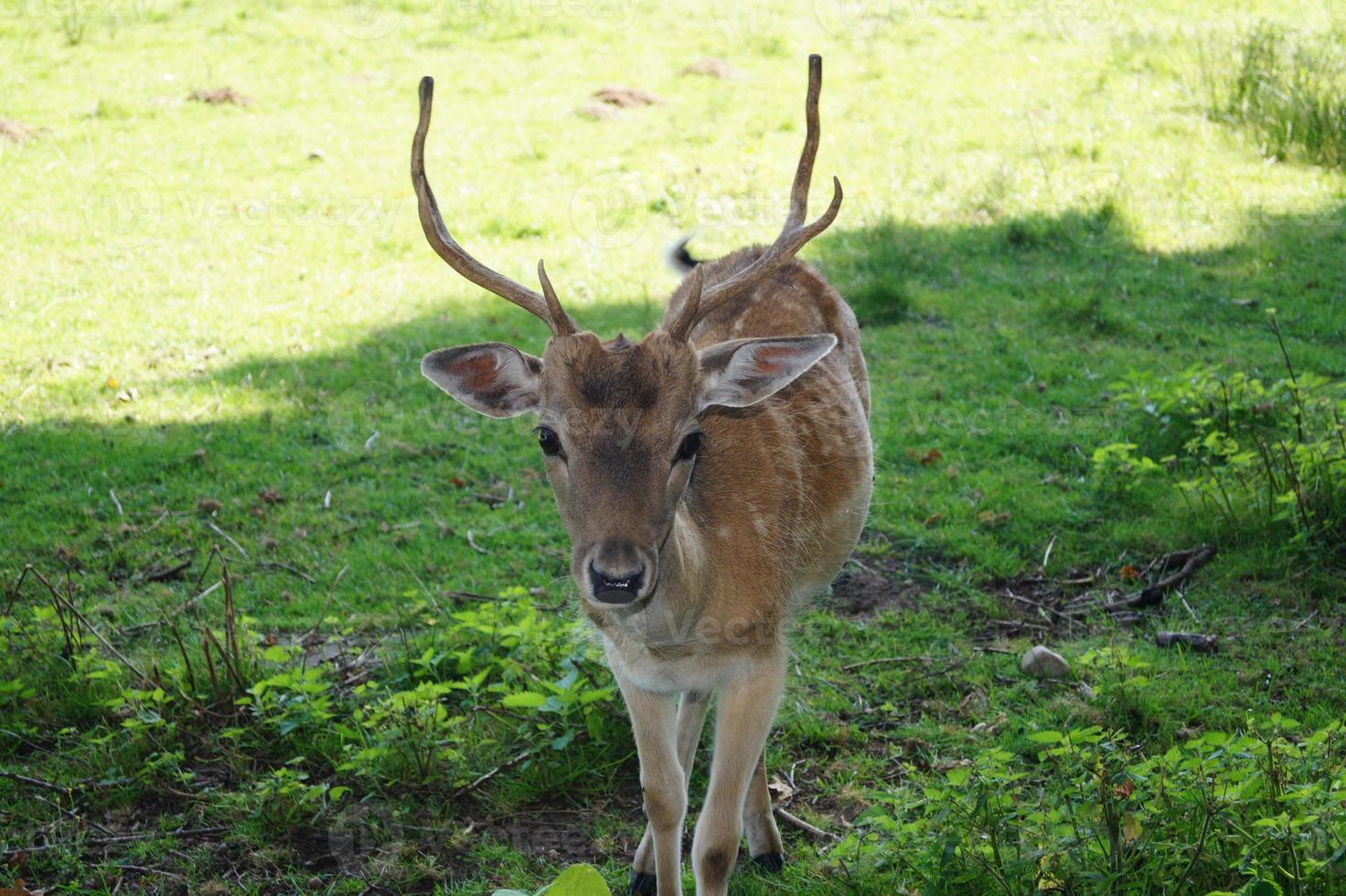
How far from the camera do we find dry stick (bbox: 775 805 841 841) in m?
4.36

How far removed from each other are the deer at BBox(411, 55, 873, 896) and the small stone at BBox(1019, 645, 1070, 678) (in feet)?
3.26

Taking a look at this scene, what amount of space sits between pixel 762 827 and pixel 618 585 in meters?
1.44

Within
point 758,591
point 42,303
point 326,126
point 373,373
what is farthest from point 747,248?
point 326,126

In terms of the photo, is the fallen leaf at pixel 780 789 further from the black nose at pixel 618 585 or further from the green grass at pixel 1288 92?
the green grass at pixel 1288 92

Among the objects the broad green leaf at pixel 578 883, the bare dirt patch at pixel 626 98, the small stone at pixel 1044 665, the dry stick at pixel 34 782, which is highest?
the broad green leaf at pixel 578 883

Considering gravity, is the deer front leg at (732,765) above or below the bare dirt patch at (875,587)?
above

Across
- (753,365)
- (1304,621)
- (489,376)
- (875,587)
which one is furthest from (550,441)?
(1304,621)

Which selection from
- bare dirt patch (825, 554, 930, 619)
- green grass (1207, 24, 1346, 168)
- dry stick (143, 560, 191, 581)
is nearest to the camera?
bare dirt patch (825, 554, 930, 619)

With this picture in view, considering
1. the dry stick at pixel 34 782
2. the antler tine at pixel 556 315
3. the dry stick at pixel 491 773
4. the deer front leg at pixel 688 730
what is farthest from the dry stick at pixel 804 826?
the dry stick at pixel 34 782

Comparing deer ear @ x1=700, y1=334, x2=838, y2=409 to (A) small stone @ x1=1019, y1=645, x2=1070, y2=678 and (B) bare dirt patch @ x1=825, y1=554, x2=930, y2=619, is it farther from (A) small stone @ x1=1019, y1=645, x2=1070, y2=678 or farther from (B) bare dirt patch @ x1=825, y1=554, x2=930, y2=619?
(B) bare dirt patch @ x1=825, y1=554, x2=930, y2=619

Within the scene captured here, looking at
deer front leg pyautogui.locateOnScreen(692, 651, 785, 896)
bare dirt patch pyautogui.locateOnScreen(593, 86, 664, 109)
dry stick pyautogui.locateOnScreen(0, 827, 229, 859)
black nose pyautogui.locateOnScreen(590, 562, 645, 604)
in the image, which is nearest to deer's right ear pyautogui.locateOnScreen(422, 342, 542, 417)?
black nose pyautogui.locateOnScreen(590, 562, 645, 604)

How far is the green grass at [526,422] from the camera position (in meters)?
4.48

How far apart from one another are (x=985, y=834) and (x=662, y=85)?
10.6 m

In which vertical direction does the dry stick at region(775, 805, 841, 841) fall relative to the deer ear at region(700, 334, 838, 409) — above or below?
below
